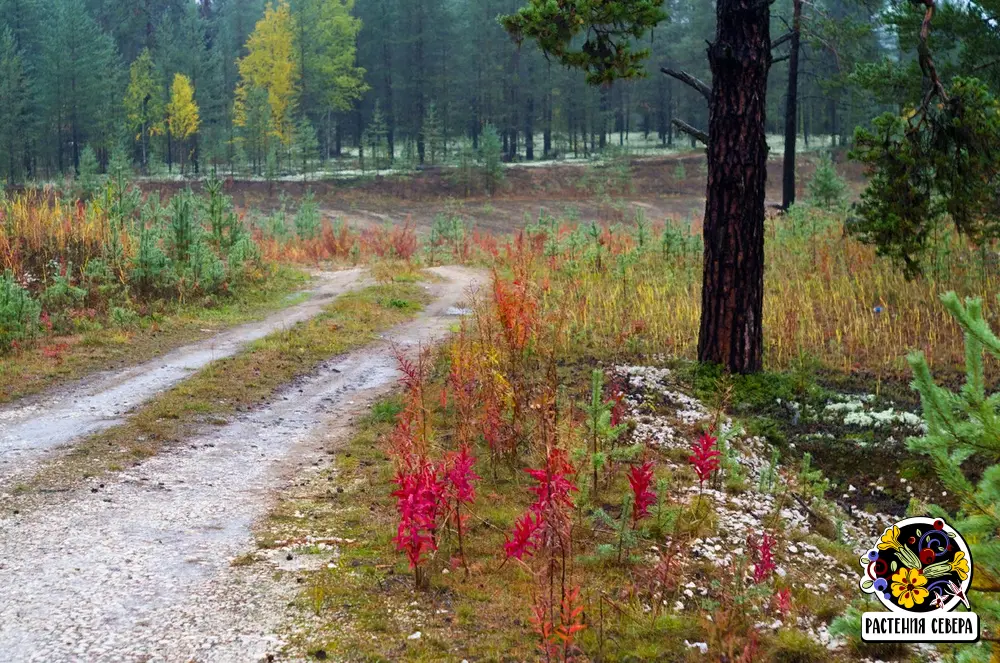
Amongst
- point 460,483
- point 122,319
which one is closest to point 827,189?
point 122,319

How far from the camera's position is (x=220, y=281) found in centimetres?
1377

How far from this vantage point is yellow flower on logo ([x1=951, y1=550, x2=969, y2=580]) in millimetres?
2178

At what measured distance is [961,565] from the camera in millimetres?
2188

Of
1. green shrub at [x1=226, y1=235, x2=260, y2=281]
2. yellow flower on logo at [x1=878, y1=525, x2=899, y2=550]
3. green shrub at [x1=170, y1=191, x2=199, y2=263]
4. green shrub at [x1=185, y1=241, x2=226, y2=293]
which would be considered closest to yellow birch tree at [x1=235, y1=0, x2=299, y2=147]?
green shrub at [x1=226, y1=235, x2=260, y2=281]

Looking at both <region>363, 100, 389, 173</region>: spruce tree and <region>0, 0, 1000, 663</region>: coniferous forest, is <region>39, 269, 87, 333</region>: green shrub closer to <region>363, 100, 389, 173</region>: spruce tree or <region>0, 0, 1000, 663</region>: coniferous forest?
<region>0, 0, 1000, 663</region>: coniferous forest

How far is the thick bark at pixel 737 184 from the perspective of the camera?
7.30 m

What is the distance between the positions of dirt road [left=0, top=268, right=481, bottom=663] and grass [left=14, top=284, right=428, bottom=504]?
0.30m

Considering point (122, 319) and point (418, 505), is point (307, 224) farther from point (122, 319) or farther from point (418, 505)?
point (418, 505)

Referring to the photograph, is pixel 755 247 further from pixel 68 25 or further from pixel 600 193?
pixel 68 25

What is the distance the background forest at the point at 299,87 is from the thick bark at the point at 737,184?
145ft

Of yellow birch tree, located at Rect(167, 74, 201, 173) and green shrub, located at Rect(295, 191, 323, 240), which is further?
yellow birch tree, located at Rect(167, 74, 201, 173)

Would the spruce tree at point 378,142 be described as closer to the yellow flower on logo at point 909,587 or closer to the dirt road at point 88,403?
the dirt road at point 88,403

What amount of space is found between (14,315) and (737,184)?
8.14 m

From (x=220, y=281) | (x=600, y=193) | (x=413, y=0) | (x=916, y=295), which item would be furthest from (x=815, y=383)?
(x=413, y=0)
